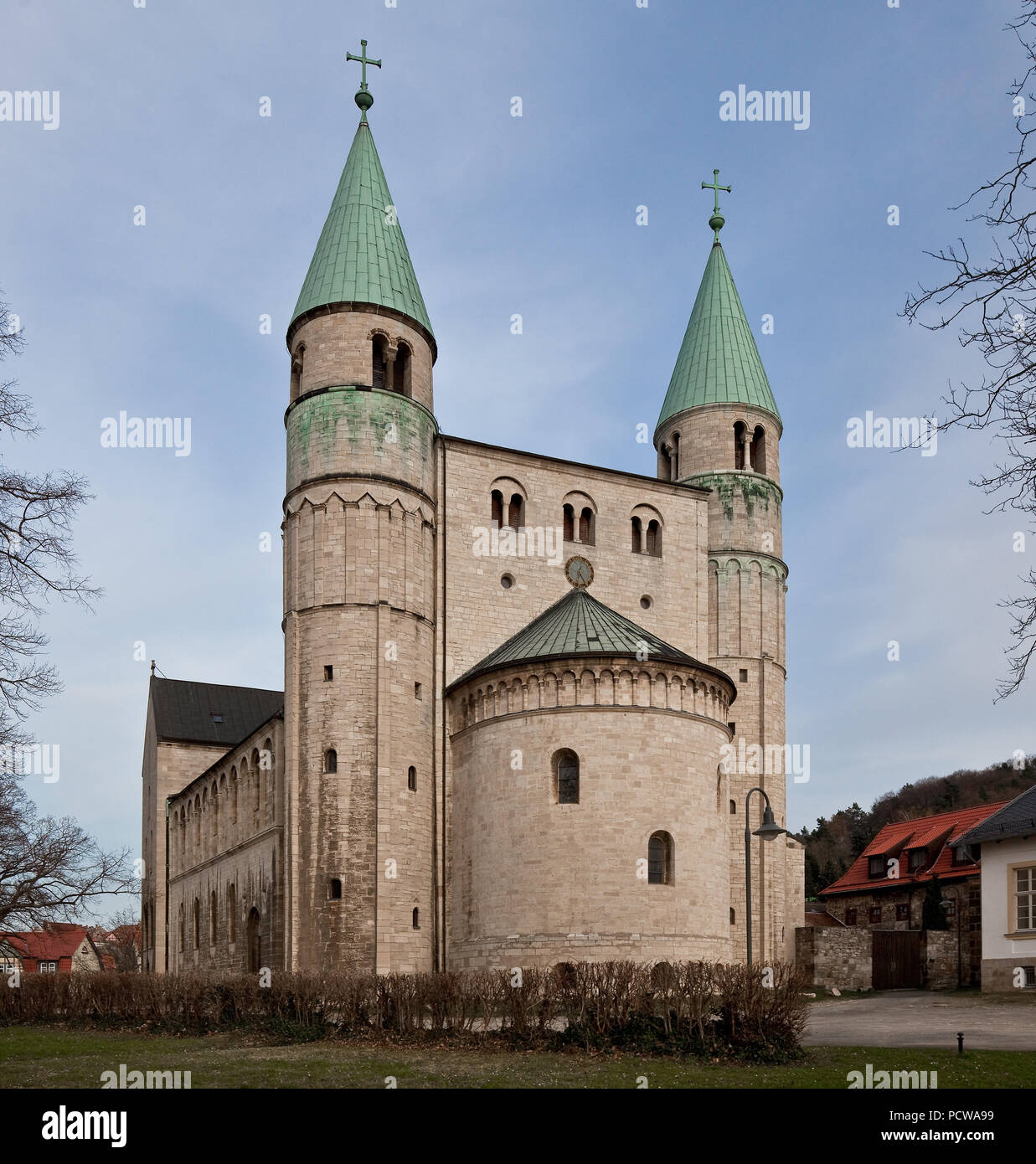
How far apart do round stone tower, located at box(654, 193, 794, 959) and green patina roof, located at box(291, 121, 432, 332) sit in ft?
39.7

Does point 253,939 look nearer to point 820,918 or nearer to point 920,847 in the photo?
point 920,847

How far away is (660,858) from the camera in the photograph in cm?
3359

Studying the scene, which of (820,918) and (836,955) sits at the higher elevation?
(836,955)

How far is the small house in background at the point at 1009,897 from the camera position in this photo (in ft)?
118

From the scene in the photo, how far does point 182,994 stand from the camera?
26.7 metres

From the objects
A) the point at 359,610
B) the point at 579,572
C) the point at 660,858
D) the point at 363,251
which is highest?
the point at 363,251

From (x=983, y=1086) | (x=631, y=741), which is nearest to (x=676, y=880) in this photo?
(x=631, y=741)

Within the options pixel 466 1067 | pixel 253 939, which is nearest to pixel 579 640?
pixel 253 939

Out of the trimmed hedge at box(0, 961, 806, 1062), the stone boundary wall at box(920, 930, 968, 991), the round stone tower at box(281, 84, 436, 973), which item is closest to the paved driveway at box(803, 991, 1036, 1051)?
the trimmed hedge at box(0, 961, 806, 1062)

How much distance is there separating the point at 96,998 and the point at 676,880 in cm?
1491

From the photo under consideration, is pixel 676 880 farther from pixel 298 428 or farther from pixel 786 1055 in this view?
pixel 298 428

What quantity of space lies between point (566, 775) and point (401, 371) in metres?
14.4

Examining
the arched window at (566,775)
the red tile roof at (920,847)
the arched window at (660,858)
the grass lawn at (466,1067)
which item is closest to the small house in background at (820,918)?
the red tile roof at (920,847)

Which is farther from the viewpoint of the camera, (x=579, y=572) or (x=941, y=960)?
(x=941, y=960)
